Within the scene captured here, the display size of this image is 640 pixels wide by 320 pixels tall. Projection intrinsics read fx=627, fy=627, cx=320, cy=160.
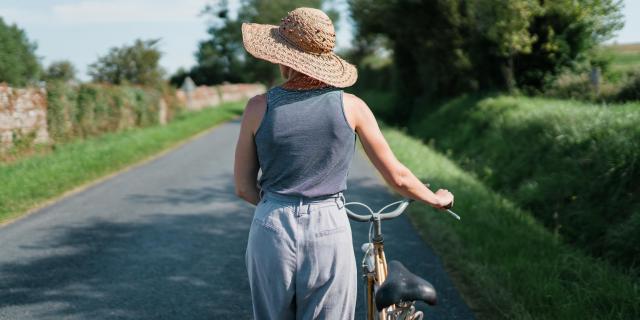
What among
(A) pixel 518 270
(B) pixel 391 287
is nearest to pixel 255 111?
(B) pixel 391 287

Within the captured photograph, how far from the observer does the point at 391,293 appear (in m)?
2.34

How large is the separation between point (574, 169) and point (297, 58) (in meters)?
7.60

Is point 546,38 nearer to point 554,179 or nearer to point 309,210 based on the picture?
point 554,179

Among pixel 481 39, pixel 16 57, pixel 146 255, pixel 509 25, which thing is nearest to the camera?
pixel 146 255

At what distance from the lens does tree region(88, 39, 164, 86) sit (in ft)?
99.9

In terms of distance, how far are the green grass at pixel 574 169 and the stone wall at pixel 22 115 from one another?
1058cm

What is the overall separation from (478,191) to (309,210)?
25.9 ft

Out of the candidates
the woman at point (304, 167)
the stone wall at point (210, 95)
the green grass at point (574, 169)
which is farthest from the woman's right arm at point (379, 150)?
the stone wall at point (210, 95)

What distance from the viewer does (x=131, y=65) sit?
101 ft

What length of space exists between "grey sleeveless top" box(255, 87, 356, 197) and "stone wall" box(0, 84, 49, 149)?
13.4m

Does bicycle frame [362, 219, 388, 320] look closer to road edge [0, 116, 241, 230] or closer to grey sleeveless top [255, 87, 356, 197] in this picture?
grey sleeveless top [255, 87, 356, 197]

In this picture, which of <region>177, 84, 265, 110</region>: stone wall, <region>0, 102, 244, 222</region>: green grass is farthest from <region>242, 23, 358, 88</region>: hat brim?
<region>177, 84, 265, 110</region>: stone wall

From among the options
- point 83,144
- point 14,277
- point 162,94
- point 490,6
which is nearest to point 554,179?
point 14,277

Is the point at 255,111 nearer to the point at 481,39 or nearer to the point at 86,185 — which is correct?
the point at 86,185
